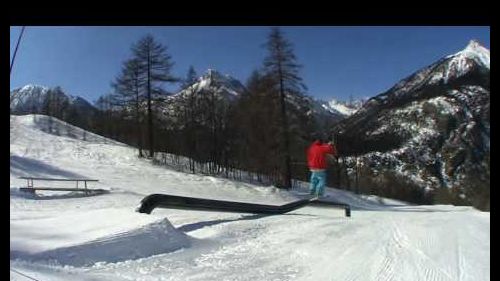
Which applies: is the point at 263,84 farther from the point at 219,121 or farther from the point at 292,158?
the point at 292,158

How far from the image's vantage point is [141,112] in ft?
86.6

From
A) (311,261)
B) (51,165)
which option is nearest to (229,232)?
(311,261)

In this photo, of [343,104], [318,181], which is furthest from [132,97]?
[343,104]

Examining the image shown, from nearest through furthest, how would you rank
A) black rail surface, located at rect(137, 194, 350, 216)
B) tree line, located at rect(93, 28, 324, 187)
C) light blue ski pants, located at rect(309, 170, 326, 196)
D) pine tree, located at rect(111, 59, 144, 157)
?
black rail surface, located at rect(137, 194, 350, 216) → light blue ski pants, located at rect(309, 170, 326, 196) → pine tree, located at rect(111, 59, 144, 157) → tree line, located at rect(93, 28, 324, 187)

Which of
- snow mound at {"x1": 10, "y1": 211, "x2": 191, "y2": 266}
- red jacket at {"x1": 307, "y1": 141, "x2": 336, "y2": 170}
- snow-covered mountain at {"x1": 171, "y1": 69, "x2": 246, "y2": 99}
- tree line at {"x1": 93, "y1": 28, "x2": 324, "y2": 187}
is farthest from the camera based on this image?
tree line at {"x1": 93, "y1": 28, "x2": 324, "y2": 187}

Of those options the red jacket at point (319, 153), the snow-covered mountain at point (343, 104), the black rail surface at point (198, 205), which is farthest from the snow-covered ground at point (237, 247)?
the red jacket at point (319, 153)

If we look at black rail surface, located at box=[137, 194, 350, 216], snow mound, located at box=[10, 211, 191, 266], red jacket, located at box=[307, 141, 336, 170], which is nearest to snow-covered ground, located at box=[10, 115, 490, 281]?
snow mound, located at box=[10, 211, 191, 266]

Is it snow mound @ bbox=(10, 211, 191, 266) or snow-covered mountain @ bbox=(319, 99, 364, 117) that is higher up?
snow-covered mountain @ bbox=(319, 99, 364, 117)

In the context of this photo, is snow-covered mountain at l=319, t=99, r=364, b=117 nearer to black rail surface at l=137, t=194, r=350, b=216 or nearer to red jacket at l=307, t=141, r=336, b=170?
red jacket at l=307, t=141, r=336, b=170

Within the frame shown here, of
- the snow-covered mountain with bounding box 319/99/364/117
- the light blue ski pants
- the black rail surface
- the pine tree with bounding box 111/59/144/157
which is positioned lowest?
the black rail surface

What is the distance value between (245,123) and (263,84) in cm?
218

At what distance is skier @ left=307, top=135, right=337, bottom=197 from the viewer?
34.9ft

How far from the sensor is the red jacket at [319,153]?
10594 mm

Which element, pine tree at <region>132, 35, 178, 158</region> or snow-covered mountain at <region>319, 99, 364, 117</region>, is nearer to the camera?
snow-covered mountain at <region>319, 99, 364, 117</region>
